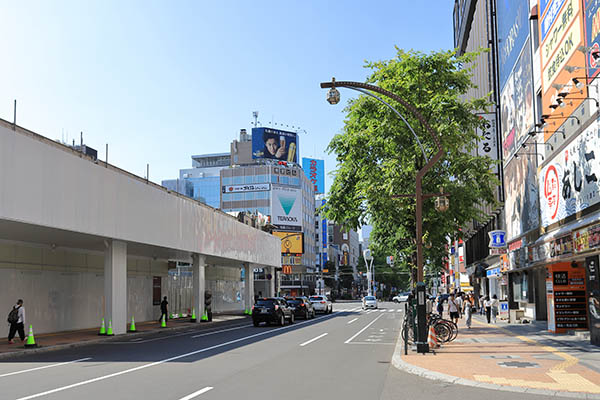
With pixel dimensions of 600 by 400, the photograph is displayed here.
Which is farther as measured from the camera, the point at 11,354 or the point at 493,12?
the point at 493,12

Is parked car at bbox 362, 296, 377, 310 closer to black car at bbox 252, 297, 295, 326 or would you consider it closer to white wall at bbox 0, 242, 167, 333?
black car at bbox 252, 297, 295, 326

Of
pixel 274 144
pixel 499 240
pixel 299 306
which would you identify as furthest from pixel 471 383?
pixel 274 144

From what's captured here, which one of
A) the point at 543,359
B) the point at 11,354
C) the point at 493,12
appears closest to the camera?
the point at 543,359

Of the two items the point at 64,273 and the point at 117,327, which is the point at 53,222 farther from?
the point at 64,273

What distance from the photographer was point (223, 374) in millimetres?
13680

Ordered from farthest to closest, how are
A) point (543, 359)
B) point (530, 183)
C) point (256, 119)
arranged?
point (256, 119), point (530, 183), point (543, 359)

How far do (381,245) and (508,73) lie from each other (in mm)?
12408

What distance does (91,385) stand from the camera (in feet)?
40.2

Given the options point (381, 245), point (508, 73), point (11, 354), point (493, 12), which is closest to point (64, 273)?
point (11, 354)

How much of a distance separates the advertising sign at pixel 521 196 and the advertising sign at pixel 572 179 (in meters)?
1.70

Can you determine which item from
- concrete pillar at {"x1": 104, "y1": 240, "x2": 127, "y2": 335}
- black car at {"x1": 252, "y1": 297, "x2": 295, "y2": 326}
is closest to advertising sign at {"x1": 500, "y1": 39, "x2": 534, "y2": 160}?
black car at {"x1": 252, "y1": 297, "x2": 295, "y2": 326}

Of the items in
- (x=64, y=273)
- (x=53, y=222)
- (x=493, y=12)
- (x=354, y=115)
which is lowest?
(x=64, y=273)

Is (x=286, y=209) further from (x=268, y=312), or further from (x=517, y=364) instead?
(x=517, y=364)

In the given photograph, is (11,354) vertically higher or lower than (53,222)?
lower
